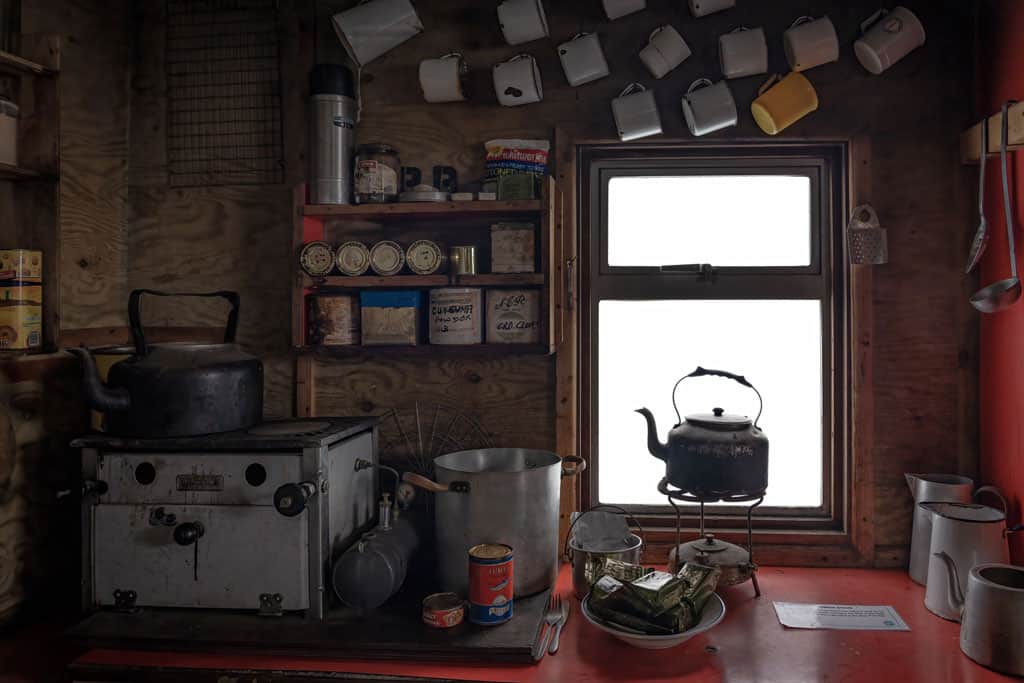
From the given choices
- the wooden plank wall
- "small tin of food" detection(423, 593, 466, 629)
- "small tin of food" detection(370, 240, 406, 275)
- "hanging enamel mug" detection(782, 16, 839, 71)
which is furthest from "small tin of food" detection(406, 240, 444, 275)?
"hanging enamel mug" detection(782, 16, 839, 71)

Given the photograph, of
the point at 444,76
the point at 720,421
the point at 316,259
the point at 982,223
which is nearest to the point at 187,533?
the point at 316,259

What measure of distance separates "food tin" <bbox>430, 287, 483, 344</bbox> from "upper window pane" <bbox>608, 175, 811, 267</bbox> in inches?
17.9

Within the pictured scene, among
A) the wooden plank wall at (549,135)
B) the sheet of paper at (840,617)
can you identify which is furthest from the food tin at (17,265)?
the sheet of paper at (840,617)

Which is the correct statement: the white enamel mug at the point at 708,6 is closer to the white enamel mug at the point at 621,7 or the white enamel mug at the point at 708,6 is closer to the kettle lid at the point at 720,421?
the white enamel mug at the point at 621,7

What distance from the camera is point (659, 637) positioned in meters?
1.42

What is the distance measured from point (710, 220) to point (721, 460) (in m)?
0.76

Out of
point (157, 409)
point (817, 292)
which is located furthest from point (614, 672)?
point (817, 292)

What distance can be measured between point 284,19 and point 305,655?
171 centimetres

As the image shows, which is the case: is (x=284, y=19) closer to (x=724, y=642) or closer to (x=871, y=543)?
(x=724, y=642)

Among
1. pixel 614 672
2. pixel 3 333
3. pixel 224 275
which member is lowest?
pixel 614 672

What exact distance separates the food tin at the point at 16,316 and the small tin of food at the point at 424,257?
0.90m

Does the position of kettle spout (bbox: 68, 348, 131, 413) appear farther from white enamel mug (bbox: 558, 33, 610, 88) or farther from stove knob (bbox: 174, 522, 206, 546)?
white enamel mug (bbox: 558, 33, 610, 88)

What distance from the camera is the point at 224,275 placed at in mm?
2104

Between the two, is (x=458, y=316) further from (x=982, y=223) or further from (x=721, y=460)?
(x=982, y=223)
